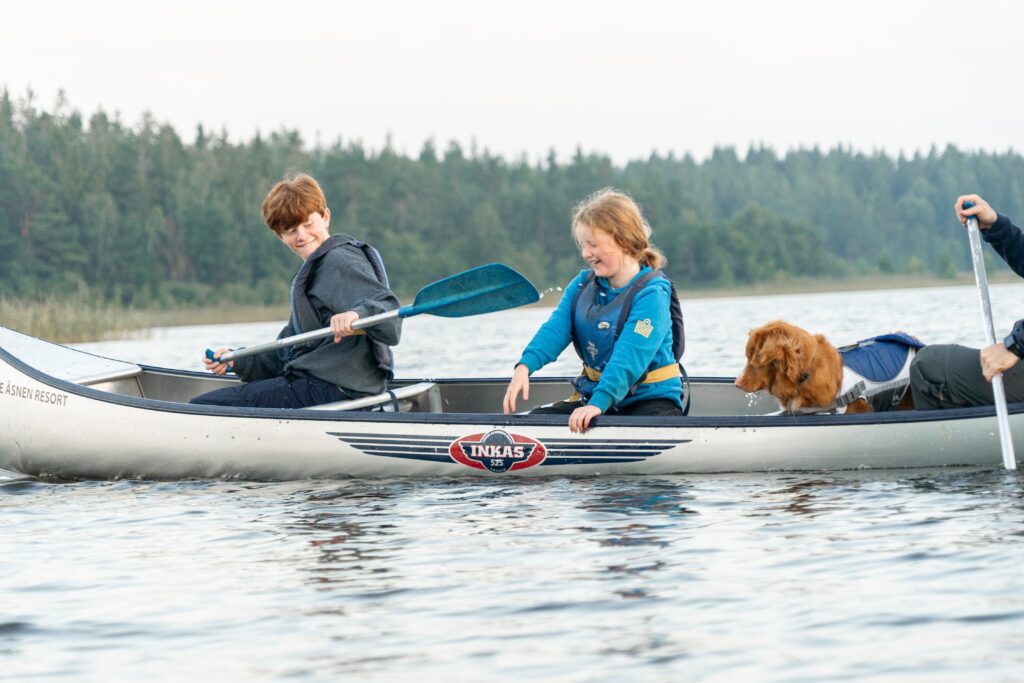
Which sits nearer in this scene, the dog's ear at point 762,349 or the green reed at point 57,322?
the dog's ear at point 762,349

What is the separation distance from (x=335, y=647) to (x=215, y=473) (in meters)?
3.33

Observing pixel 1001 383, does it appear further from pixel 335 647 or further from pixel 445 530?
pixel 335 647

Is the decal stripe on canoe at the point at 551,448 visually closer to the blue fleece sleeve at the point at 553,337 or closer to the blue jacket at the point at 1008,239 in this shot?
the blue fleece sleeve at the point at 553,337

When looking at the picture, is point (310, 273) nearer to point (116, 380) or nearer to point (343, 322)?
point (343, 322)

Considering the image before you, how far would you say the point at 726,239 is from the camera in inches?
3396

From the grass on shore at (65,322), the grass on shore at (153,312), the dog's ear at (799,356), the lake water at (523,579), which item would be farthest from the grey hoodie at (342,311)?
the grass on shore at (65,322)

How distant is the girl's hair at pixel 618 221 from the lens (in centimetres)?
642

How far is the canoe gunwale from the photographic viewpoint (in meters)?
6.49

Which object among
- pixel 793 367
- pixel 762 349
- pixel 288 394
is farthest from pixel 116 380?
pixel 793 367

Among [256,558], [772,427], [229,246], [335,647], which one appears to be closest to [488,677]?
[335,647]

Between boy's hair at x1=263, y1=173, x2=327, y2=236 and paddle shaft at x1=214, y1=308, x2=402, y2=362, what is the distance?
1.86 ft

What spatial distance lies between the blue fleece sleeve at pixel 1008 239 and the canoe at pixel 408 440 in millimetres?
693

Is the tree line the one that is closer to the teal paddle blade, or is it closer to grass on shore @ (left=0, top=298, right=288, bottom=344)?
grass on shore @ (left=0, top=298, right=288, bottom=344)

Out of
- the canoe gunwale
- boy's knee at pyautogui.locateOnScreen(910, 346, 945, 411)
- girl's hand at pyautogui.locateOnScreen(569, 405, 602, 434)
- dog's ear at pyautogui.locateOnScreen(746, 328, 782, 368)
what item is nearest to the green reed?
the canoe gunwale
